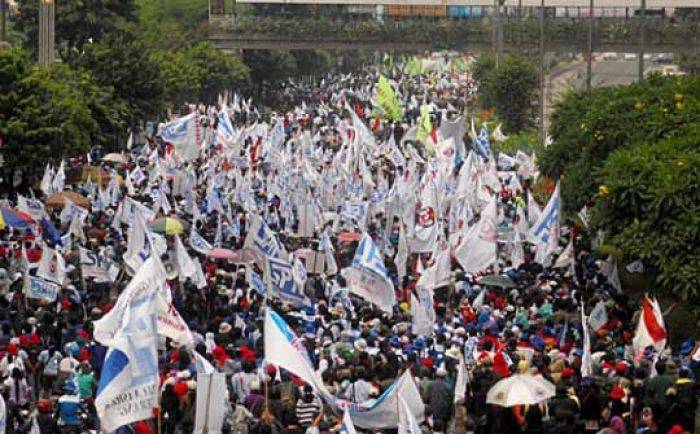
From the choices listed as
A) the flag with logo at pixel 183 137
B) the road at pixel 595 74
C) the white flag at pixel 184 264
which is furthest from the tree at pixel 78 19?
the white flag at pixel 184 264

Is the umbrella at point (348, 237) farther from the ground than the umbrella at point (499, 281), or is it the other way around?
the umbrella at point (348, 237)

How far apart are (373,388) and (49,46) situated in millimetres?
37033

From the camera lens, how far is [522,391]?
1920cm

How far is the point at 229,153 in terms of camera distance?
4500cm

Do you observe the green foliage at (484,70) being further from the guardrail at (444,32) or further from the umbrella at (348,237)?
the umbrella at (348,237)

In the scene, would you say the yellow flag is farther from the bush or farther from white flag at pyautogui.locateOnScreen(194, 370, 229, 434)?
white flag at pyautogui.locateOnScreen(194, 370, 229, 434)

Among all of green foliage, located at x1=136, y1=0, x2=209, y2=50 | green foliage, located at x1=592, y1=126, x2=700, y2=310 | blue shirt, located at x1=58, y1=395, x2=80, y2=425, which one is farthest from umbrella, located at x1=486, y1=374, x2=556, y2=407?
green foliage, located at x1=136, y1=0, x2=209, y2=50

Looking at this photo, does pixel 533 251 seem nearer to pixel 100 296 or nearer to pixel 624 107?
pixel 624 107

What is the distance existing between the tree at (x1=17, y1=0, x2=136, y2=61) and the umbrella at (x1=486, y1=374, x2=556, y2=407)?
48.3 metres

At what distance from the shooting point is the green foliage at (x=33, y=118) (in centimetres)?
4166

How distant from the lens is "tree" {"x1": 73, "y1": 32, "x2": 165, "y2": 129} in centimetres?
5788

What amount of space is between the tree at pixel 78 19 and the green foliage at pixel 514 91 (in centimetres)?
1292

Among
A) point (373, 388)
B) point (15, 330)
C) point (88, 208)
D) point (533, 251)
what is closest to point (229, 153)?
point (88, 208)

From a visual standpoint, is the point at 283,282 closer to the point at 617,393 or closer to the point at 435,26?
the point at 617,393
